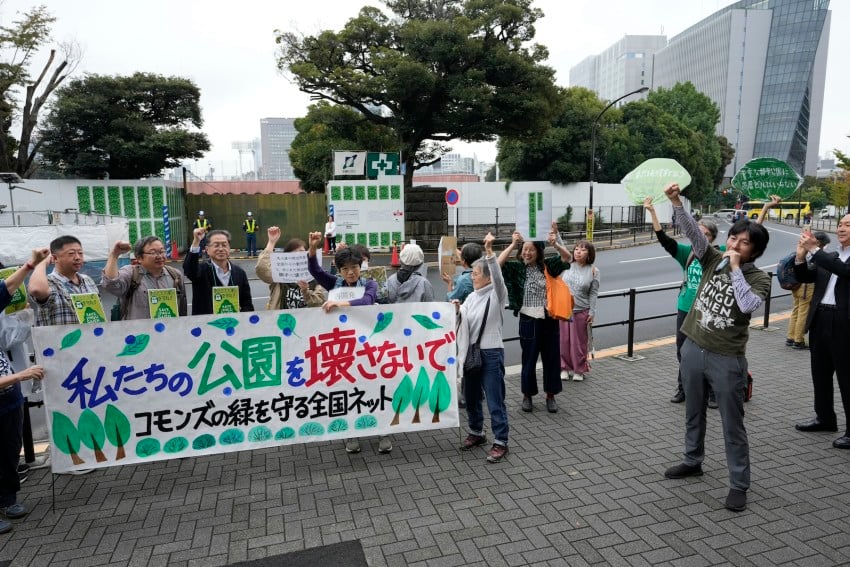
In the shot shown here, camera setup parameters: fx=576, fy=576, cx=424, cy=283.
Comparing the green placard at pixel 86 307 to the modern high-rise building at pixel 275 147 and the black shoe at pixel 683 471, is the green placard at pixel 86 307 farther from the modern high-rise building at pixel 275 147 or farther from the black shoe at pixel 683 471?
the modern high-rise building at pixel 275 147

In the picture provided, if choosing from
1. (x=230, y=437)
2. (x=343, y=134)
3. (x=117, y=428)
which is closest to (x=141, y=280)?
(x=117, y=428)

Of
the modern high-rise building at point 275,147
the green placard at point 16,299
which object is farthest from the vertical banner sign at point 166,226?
the modern high-rise building at point 275,147

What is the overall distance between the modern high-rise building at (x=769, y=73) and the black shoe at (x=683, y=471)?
110 metres

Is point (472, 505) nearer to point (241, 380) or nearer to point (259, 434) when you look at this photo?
point (259, 434)

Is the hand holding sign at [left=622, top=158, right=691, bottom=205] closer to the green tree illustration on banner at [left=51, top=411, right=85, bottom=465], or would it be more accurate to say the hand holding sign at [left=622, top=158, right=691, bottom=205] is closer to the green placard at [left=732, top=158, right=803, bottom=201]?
the green placard at [left=732, top=158, right=803, bottom=201]

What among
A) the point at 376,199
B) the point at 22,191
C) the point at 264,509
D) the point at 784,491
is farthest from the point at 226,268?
the point at 22,191

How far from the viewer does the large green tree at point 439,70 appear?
20.7 meters

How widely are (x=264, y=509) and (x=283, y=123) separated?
162m

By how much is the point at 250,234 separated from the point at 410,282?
19477 mm

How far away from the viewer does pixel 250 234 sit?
2322cm

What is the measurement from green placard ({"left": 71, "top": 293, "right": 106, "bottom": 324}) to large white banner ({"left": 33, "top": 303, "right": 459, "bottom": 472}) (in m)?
0.46

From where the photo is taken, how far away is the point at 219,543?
3613 millimetres

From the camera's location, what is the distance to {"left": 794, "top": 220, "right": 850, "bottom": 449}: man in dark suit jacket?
4.59m

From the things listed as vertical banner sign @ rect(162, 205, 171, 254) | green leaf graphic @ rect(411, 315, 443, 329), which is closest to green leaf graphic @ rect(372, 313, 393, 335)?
green leaf graphic @ rect(411, 315, 443, 329)
